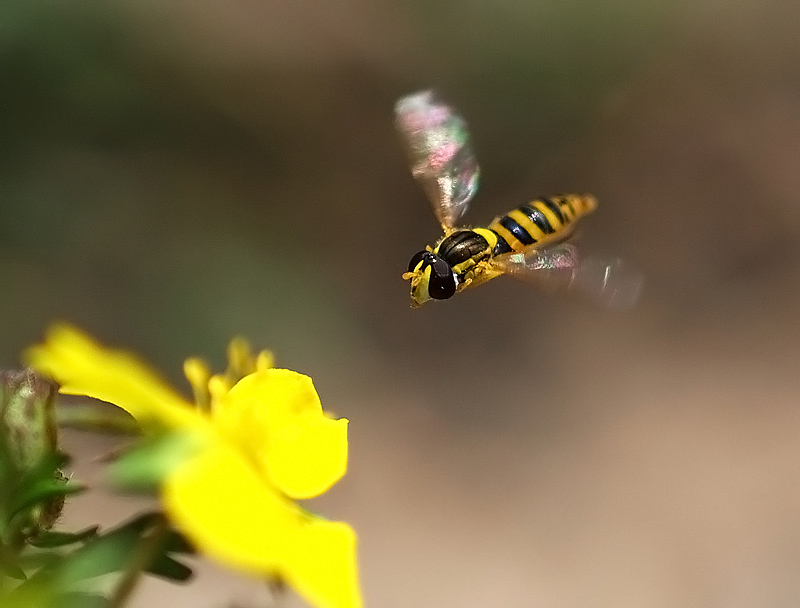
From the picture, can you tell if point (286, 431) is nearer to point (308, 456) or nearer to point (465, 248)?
point (308, 456)

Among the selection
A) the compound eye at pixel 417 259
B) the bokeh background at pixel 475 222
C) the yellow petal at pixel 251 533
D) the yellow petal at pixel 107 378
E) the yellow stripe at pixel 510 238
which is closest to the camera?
the yellow petal at pixel 251 533

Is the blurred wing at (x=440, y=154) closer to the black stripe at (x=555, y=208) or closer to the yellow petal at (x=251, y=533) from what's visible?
the black stripe at (x=555, y=208)

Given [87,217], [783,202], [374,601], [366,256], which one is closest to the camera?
[374,601]

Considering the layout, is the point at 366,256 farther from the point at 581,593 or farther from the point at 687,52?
the point at 687,52

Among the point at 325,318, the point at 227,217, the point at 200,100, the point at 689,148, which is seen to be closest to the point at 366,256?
the point at 325,318

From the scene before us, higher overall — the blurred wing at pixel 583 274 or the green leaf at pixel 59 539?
the blurred wing at pixel 583 274

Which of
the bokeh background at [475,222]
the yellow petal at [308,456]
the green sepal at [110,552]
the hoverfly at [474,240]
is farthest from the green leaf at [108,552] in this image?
the bokeh background at [475,222]

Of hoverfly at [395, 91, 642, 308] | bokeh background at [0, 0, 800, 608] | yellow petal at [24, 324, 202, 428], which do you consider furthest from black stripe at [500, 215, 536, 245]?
bokeh background at [0, 0, 800, 608]
